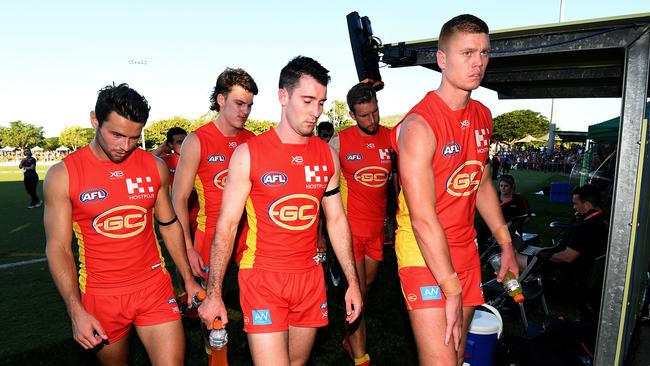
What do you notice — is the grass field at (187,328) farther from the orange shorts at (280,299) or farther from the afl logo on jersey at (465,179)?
the afl logo on jersey at (465,179)

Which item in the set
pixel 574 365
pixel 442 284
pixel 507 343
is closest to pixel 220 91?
pixel 442 284

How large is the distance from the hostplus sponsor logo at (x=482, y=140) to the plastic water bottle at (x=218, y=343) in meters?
2.01

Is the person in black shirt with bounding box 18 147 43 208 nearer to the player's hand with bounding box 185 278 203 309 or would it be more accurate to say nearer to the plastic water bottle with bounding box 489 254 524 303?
the player's hand with bounding box 185 278 203 309

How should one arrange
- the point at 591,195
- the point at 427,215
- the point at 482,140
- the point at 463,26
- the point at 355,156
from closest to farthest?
the point at 427,215, the point at 463,26, the point at 482,140, the point at 355,156, the point at 591,195

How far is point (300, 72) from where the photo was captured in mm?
2891

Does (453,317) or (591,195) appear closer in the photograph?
(453,317)

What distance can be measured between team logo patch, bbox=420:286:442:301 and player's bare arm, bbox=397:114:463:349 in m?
0.13

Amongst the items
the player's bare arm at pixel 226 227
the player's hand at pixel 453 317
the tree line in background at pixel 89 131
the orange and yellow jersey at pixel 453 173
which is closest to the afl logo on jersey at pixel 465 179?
the orange and yellow jersey at pixel 453 173

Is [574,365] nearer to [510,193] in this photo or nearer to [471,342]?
[471,342]

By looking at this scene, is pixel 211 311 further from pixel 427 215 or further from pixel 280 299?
pixel 427 215

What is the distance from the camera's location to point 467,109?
9.45 ft

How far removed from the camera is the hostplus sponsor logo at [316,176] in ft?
9.84

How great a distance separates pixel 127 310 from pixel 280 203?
1.31 metres

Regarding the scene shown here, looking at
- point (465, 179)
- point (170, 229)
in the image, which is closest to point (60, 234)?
point (170, 229)
